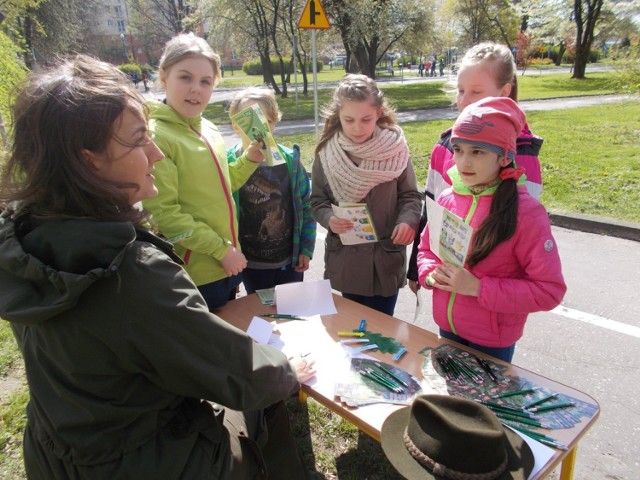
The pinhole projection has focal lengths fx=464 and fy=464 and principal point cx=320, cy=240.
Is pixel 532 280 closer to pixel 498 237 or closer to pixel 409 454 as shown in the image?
pixel 498 237

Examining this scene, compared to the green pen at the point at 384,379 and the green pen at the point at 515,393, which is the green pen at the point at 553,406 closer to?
the green pen at the point at 515,393

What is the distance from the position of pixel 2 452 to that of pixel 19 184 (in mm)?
2011

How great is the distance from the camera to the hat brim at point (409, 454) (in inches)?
47.8

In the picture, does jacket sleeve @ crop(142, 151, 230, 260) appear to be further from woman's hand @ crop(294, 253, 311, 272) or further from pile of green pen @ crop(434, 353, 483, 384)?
pile of green pen @ crop(434, 353, 483, 384)

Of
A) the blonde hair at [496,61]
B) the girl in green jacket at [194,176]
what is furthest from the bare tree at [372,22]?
the girl in green jacket at [194,176]

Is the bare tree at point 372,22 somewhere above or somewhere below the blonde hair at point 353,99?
above

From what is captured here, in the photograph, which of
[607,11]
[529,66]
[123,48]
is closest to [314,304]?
[607,11]

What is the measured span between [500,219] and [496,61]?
95 cm

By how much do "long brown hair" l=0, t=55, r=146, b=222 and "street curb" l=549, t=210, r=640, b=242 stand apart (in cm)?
548

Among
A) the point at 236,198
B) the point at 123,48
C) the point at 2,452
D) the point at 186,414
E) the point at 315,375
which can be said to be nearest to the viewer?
the point at 186,414

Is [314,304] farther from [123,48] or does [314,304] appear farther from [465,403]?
[123,48]

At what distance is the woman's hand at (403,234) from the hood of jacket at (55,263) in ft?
5.21

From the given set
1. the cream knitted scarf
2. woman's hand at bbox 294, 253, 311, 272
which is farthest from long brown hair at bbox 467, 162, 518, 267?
woman's hand at bbox 294, 253, 311, 272

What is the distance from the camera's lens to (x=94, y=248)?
1.11 meters
